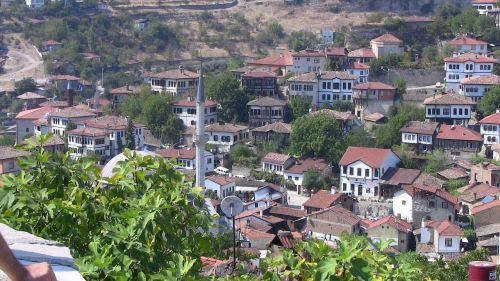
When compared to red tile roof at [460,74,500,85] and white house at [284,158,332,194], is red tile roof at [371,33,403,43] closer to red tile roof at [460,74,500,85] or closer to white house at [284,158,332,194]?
red tile roof at [460,74,500,85]

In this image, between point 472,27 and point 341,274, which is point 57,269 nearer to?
point 341,274

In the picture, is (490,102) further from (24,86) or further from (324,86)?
Result: (24,86)

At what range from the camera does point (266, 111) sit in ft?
74.6

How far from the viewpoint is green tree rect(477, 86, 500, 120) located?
2123cm

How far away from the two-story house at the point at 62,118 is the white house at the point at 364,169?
24.5 feet

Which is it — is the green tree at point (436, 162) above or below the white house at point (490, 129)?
below

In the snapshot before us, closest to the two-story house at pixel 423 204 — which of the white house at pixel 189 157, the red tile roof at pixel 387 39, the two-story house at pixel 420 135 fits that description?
the two-story house at pixel 420 135

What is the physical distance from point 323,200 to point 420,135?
425 cm

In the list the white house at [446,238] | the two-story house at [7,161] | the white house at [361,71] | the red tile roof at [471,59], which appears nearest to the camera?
the white house at [446,238]

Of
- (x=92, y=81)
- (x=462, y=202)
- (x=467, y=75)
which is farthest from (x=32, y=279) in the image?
(x=92, y=81)

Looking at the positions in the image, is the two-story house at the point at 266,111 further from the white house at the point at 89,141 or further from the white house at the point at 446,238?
the white house at the point at 446,238

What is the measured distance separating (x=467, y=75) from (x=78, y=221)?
21.1 meters

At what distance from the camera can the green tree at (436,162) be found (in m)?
19.3

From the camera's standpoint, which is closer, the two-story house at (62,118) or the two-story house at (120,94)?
the two-story house at (62,118)
